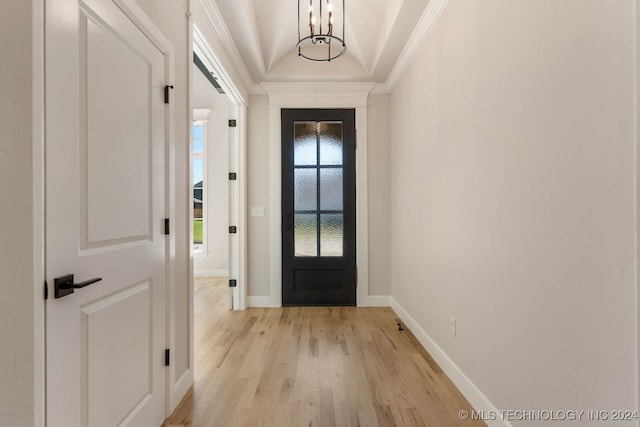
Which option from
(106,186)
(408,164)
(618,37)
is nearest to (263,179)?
(408,164)

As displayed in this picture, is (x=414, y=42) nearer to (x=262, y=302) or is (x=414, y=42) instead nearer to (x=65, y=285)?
(x=65, y=285)

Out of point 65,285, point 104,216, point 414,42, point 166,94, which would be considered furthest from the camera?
point 414,42

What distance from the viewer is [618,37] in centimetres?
100

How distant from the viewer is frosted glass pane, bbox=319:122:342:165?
3896mm

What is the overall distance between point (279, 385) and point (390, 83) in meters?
3.26

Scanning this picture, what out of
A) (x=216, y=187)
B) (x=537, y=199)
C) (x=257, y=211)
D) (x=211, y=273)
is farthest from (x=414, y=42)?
(x=211, y=273)

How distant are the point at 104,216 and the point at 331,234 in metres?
2.80

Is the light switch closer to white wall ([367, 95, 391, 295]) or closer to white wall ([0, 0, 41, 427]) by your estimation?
white wall ([367, 95, 391, 295])

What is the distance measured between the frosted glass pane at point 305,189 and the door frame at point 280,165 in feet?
0.63

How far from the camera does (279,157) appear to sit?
3.86 metres

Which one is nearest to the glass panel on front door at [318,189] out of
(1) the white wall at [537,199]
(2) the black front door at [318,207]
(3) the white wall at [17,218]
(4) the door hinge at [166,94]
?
(2) the black front door at [318,207]

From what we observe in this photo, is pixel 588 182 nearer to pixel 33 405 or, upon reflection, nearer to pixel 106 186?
pixel 106 186

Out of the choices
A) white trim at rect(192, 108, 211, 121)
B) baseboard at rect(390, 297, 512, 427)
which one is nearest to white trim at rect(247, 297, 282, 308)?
baseboard at rect(390, 297, 512, 427)

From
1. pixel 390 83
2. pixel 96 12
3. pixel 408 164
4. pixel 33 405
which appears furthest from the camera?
pixel 390 83
